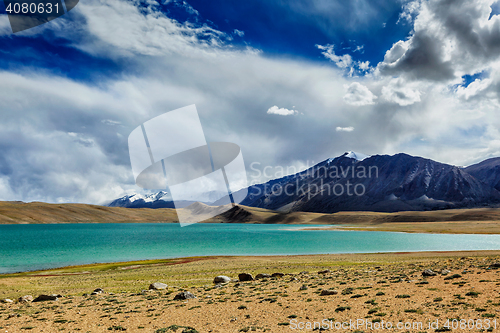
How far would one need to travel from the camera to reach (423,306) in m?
12.1

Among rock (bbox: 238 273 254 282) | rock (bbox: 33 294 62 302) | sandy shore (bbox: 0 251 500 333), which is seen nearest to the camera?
sandy shore (bbox: 0 251 500 333)

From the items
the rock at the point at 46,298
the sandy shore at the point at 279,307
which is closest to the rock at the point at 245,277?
the sandy shore at the point at 279,307

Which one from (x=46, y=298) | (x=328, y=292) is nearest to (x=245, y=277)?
(x=328, y=292)

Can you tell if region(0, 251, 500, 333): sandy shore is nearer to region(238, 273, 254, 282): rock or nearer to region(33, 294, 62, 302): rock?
region(33, 294, 62, 302): rock

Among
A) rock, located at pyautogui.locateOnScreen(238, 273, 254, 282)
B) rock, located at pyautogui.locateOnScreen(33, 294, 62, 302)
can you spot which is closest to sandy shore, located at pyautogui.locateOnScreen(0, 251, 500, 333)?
rock, located at pyautogui.locateOnScreen(33, 294, 62, 302)

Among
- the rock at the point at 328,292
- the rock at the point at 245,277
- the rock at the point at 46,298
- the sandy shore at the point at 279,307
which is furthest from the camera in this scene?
the rock at the point at 245,277

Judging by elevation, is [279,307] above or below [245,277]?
above

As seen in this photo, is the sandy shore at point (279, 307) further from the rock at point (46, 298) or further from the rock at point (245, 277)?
the rock at point (245, 277)

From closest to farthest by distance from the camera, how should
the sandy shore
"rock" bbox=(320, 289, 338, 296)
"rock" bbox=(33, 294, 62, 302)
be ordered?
the sandy shore
"rock" bbox=(320, 289, 338, 296)
"rock" bbox=(33, 294, 62, 302)

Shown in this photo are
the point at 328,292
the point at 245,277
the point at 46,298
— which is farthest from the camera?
the point at 245,277

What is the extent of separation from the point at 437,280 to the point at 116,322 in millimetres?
17285

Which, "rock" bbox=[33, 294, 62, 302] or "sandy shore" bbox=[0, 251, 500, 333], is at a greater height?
"sandy shore" bbox=[0, 251, 500, 333]

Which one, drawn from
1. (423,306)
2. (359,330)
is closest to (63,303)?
(359,330)

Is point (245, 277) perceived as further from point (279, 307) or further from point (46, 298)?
point (46, 298)
